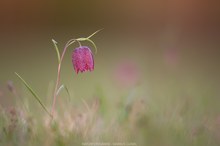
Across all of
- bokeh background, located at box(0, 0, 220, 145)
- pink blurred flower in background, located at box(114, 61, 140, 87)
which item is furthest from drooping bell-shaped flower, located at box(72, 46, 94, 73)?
pink blurred flower in background, located at box(114, 61, 140, 87)

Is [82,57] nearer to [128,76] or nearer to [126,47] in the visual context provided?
[128,76]

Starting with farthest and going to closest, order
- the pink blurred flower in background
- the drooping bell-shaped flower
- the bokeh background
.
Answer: the pink blurred flower in background, the bokeh background, the drooping bell-shaped flower

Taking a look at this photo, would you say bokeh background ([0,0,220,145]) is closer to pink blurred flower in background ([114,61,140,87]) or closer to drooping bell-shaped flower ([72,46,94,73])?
pink blurred flower in background ([114,61,140,87])

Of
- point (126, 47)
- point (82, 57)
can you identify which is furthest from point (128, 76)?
point (126, 47)

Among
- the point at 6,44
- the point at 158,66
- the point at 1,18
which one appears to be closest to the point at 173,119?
the point at 158,66

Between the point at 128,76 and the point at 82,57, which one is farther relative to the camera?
the point at 128,76

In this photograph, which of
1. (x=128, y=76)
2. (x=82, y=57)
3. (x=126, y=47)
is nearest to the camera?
(x=82, y=57)

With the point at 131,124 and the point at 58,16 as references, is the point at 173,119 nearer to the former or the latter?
the point at 131,124

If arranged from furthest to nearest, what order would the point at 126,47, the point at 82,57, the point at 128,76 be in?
the point at 126,47 → the point at 128,76 → the point at 82,57
